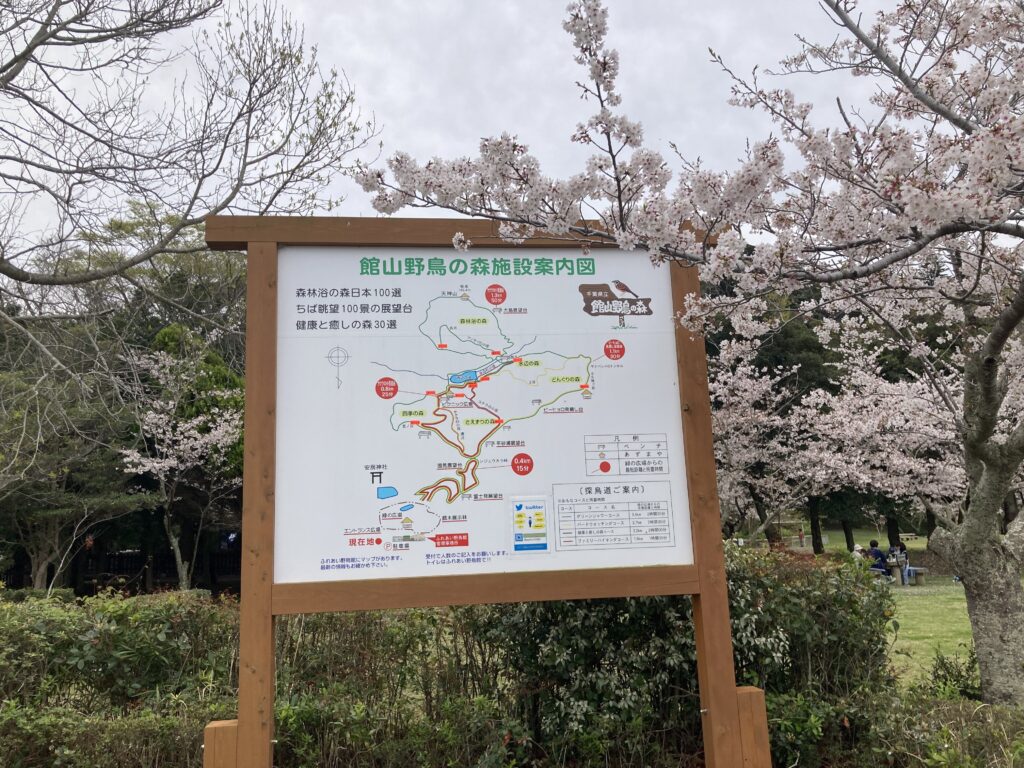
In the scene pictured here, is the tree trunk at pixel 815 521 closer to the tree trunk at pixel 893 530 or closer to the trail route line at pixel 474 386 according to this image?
the tree trunk at pixel 893 530

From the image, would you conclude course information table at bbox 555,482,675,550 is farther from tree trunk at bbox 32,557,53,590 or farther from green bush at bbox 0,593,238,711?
tree trunk at bbox 32,557,53,590

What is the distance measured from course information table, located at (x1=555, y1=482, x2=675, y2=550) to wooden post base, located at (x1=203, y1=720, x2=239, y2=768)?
58.7 inches

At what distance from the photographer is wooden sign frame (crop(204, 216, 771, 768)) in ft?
8.84

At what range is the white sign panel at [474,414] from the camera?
9.33 ft

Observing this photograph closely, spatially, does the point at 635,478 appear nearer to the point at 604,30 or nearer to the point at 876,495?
the point at 604,30

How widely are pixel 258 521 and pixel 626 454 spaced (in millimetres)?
1595

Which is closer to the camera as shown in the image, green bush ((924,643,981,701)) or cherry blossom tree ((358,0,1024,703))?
cherry blossom tree ((358,0,1024,703))

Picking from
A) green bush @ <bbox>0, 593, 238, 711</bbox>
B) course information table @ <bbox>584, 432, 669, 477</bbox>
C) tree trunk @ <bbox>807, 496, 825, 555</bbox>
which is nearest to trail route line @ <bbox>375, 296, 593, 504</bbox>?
course information table @ <bbox>584, 432, 669, 477</bbox>

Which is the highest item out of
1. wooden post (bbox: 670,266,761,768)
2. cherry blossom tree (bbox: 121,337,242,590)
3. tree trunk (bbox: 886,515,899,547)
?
cherry blossom tree (bbox: 121,337,242,590)

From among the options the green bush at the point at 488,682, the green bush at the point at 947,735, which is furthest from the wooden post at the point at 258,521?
the green bush at the point at 947,735

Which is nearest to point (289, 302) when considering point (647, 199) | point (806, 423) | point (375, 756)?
point (647, 199)

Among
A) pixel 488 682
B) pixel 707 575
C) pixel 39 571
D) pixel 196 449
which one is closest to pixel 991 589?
pixel 707 575

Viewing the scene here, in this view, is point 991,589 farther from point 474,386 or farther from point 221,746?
point 221,746

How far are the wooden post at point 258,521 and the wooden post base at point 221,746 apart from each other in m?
0.02
